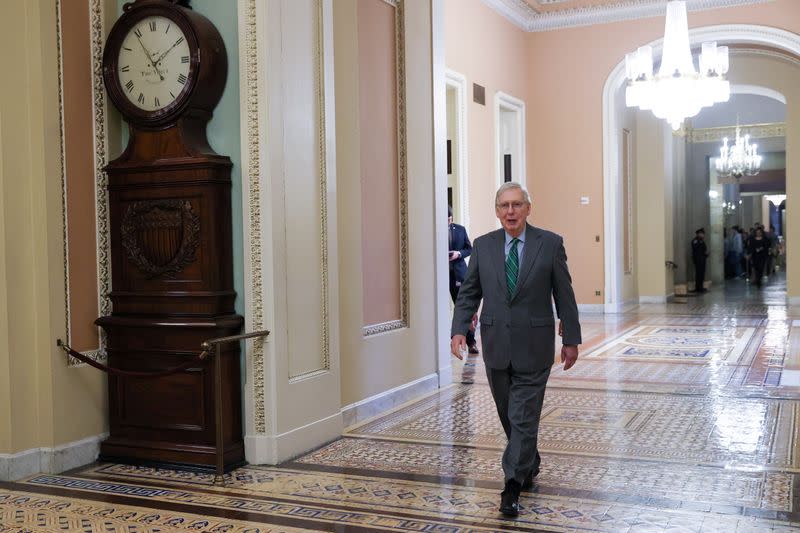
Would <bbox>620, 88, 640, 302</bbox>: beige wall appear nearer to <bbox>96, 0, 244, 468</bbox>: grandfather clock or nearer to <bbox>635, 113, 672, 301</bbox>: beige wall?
<bbox>635, 113, 672, 301</bbox>: beige wall

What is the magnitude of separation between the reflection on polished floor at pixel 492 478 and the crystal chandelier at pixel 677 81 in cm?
406

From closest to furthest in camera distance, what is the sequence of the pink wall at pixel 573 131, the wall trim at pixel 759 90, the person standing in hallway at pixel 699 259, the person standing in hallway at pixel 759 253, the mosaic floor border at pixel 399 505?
the mosaic floor border at pixel 399 505 → the pink wall at pixel 573 131 → the wall trim at pixel 759 90 → the person standing in hallway at pixel 699 259 → the person standing in hallway at pixel 759 253

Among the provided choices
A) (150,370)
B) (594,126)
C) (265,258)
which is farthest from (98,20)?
(594,126)

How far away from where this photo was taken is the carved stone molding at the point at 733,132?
2025 centimetres

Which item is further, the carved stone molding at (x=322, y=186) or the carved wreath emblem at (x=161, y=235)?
the carved stone molding at (x=322, y=186)

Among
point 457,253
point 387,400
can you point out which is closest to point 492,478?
point 387,400

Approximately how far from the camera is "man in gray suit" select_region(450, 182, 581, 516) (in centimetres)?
388

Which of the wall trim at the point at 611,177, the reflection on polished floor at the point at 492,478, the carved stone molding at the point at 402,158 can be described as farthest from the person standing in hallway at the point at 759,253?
the carved stone molding at the point at 402,158

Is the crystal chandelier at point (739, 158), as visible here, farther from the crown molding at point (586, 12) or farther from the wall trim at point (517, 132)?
the wall trim at point (517, 132)

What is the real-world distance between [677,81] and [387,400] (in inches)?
226

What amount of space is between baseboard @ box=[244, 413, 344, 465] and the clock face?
6.33 feet

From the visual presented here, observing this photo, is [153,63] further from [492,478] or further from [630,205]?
[630,205]

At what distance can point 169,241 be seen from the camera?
479cm

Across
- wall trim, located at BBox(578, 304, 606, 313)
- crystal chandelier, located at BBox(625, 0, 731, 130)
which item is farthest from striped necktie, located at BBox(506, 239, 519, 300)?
wall trim, located at BBox(578, 304, 606, 313)
